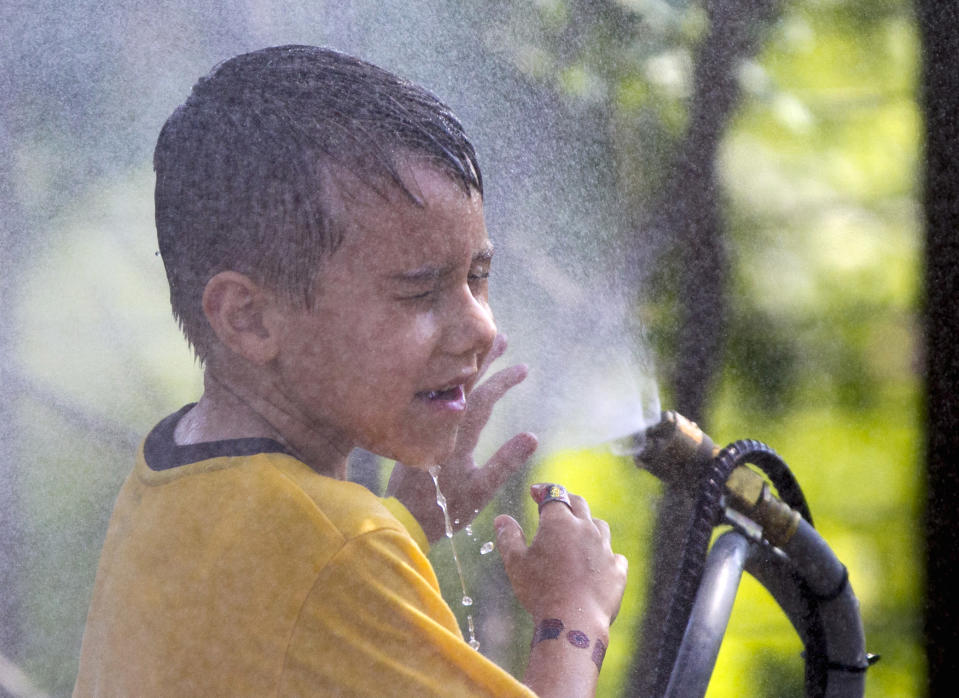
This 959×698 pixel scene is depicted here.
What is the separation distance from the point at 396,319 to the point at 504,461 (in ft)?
0.57

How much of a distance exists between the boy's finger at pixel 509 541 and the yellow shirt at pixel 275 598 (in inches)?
4.3

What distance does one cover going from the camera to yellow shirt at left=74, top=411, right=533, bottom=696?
0.48m

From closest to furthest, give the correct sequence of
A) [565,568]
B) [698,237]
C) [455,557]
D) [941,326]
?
[565,568]
[455,557]
[698,237]
[941,326]

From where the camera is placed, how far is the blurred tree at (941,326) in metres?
1.00

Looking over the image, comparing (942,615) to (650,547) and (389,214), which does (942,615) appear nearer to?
(650,547)

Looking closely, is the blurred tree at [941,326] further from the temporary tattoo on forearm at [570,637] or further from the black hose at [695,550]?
the temporary tattoo on forearm at [570,637]

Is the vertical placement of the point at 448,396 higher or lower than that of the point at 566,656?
higher

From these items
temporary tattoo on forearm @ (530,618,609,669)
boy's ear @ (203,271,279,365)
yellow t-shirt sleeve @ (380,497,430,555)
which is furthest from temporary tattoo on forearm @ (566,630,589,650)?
boy's ear @ (203,271,279,365)

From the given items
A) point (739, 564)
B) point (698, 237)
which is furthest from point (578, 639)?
point (698, 237)

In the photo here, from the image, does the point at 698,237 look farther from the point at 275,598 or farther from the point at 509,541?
the point at 275,598

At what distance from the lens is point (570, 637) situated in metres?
0.57

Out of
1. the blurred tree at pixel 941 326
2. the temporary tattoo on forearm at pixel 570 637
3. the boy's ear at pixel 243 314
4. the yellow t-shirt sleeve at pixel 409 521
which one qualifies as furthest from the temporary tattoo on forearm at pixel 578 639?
the blurred tree at pixel 941 326

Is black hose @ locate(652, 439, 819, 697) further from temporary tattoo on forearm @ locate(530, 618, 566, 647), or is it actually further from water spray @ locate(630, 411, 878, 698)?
temporary tattoo on forearm @ locate(530, 618, 566, 647)

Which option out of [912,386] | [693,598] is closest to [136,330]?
[693,598]
